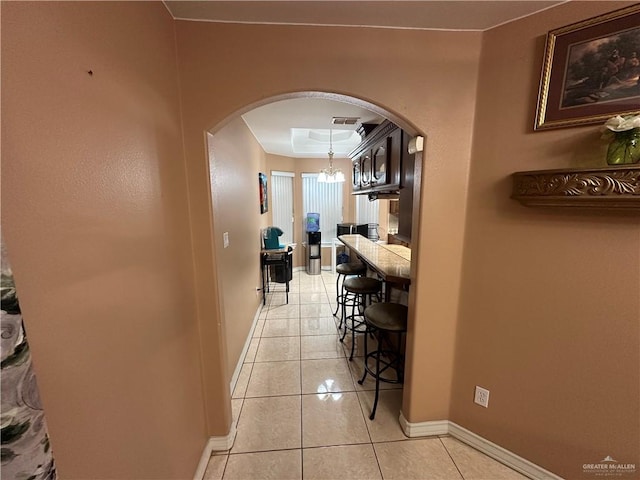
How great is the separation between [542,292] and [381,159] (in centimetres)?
186

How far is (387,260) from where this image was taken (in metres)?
2.49

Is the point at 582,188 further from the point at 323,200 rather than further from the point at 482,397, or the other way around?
the point at 323,200

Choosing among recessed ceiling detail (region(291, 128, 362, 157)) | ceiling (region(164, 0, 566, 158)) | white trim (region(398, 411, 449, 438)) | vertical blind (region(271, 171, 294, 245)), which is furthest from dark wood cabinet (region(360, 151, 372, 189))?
white trim (region(398, 411, 449, 438))

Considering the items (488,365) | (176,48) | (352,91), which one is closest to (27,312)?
(176,48)

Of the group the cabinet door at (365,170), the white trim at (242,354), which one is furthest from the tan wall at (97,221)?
the cabinet door at (365,170)

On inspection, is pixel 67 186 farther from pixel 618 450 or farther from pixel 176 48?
pixel 618 450

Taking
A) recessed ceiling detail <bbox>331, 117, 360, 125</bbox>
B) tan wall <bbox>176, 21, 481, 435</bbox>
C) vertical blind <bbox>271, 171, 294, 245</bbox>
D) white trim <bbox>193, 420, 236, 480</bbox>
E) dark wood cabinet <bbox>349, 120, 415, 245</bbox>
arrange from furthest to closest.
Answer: vertical blind <bbox>271, 171, 294, 245</bbox>
recessed ceiling detail <bbox>331, 117, 360, 125</bbox>
dark wood cabinet <bbox>349, 120, 415, 245</bbox>
white trim <bbox>193, 420, 236, 480</bbox>
tan wall <bbox>176, 21, 481, 435</bbox>

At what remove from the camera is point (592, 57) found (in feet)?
3.68

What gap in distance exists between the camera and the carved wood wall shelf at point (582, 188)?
1.01 meters

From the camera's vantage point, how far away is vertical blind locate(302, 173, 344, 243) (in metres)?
5.59

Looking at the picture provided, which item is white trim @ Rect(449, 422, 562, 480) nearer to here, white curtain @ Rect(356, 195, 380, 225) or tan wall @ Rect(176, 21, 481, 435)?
tan wall @ Rect(176, 21, 481, 435)

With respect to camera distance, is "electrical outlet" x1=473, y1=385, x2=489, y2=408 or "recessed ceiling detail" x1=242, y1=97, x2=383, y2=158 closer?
"electrical outlet" x1=473, y1=385, x2=489, y2=408

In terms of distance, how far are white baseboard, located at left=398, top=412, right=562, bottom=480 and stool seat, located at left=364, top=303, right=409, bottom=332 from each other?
64 centimetres

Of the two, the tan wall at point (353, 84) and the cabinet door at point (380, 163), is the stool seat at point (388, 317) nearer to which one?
the tan wall at point (353, 84)
